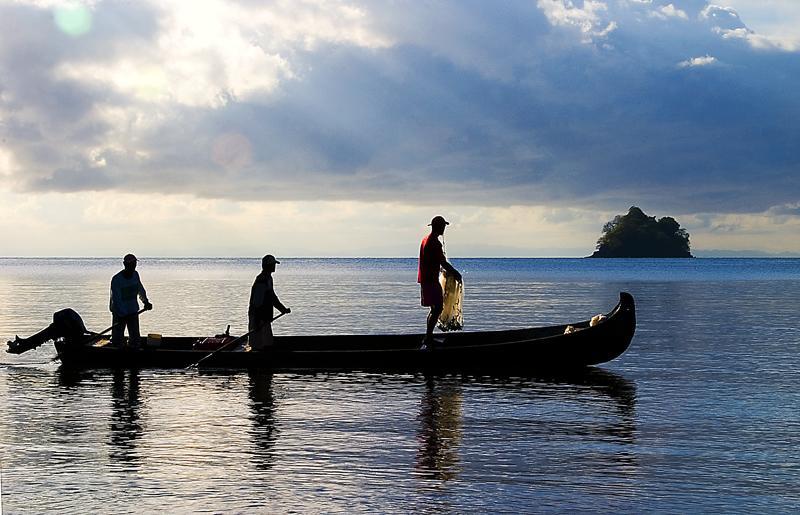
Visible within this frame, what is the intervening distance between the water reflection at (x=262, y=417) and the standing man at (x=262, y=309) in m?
0.74

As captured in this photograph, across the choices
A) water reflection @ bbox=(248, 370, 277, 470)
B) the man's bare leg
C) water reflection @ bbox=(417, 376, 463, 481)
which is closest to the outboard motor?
water reflection @ bbox=(248, 370, 277, 470)

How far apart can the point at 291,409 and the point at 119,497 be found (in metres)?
6.18

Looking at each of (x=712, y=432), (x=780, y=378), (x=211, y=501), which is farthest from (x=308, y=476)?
(x=780, y=378)

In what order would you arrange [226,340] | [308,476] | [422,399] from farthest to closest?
[226,340]
[422,399]
[308,476]

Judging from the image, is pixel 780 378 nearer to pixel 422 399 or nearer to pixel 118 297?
pixel 422 399

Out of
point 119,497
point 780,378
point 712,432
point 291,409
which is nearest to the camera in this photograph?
point 119,497

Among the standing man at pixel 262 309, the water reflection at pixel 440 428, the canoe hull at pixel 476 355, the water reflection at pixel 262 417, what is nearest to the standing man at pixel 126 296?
the canoe hull at pixel 476 355

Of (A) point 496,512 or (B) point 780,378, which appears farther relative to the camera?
(B) point 780,378

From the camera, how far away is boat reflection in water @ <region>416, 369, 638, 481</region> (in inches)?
489

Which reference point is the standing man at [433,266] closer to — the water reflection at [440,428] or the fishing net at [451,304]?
the fishing net at [451,304]

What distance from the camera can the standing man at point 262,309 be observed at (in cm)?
2158

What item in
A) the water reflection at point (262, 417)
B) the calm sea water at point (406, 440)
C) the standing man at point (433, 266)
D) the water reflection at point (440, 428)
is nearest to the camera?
the calm sea water at point (406, 440)

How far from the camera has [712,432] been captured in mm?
14617

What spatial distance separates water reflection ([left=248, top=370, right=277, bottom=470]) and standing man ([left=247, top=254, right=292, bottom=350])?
0.74 meters
